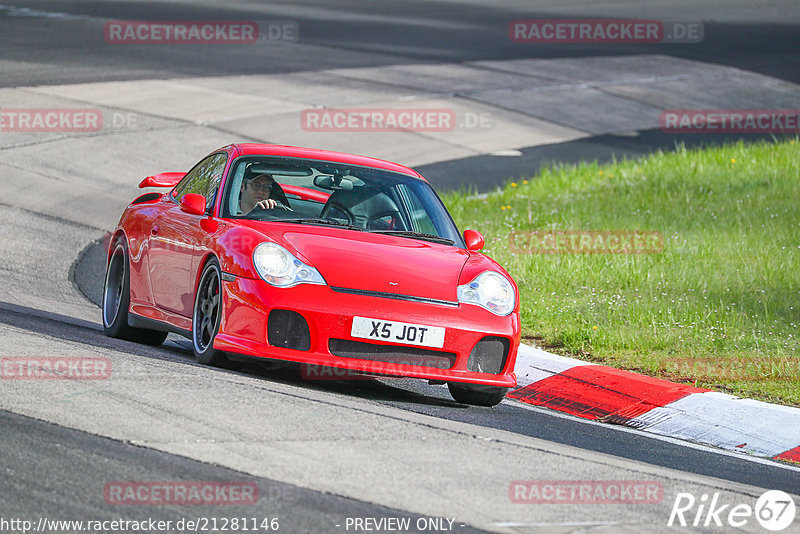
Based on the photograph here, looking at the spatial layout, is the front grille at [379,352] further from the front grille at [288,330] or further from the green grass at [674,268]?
the green grass at [674,268]

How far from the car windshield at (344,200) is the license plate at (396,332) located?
1.04 m

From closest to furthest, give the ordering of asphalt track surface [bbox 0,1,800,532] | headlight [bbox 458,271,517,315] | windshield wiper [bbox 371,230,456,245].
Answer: asphalt track surface [bbox 0,1,800,532] < headlight [bbox 458,271,517,315] < windshield wiper [bbox 371,230,456,245]

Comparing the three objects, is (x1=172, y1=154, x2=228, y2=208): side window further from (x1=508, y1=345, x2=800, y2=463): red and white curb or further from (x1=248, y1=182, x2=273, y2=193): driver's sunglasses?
(x1=508, y1=345, x2=800, y2=463): red and white curb

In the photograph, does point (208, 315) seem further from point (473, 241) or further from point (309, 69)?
point (309, 69)

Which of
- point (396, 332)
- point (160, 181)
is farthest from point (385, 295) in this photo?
point (160, 181)

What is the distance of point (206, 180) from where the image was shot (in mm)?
8359

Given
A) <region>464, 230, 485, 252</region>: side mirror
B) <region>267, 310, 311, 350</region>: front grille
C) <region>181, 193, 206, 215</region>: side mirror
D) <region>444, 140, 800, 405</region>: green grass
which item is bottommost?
<region>444, 140, 800, 405</region>: green grass

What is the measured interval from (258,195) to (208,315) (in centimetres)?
96

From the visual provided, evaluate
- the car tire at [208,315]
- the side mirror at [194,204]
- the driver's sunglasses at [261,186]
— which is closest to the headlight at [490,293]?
the car tire at [208,315]

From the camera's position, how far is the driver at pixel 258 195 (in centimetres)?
779

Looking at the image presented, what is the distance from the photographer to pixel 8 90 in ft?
63.5

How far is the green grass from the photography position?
9156 millimetres

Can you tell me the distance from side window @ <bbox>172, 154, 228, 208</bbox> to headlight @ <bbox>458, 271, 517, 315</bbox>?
178 cm

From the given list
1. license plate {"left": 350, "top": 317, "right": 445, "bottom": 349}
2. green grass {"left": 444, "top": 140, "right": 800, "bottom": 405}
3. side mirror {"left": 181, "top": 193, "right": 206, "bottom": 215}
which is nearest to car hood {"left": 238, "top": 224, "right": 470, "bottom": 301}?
license plate {"left": 350, "top": 317, "right": 445, "bottom": 349}
